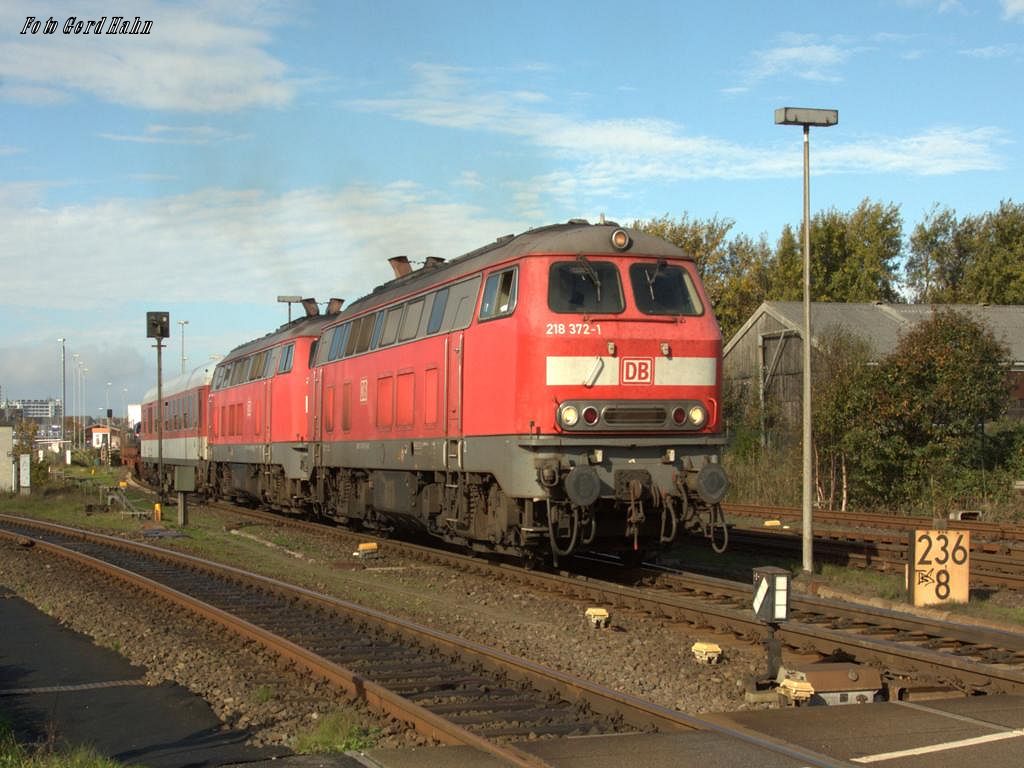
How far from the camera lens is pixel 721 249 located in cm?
6203

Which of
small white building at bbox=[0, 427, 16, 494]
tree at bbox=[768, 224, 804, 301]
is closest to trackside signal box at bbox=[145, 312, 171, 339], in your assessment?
small white building at bbox=[0, 427, 16, 494]

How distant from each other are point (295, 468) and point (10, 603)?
10.00 meters

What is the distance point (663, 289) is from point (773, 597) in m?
5.86

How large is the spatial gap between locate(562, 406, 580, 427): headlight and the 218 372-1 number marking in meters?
0.85

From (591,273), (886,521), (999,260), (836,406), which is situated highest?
(999,260)

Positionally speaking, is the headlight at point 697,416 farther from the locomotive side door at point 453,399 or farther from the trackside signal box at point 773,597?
the trackside signal box at point 773,597

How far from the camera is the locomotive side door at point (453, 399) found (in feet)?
47.8

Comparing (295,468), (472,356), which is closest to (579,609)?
(472,356)

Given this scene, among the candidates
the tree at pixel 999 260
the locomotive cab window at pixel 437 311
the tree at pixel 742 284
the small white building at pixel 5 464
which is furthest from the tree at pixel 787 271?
the locomotive cab window at pixel 437 311

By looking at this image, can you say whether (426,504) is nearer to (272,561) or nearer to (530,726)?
(272,561)

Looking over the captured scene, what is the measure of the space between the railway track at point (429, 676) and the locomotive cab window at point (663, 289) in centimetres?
485

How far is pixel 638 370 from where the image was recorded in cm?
1307

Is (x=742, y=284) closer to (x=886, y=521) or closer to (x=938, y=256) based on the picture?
(x=938, y=256)

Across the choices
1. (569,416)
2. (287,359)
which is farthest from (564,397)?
(287,359)
